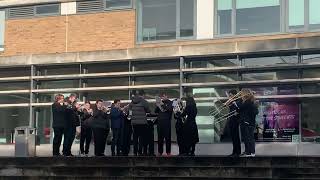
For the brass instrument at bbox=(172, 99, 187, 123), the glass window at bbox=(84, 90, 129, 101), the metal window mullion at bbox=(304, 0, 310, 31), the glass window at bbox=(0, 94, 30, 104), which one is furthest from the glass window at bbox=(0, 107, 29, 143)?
the metal window mullion at bbox=(304, 0, 310, 31)

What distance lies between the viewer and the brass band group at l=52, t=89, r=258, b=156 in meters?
15.2

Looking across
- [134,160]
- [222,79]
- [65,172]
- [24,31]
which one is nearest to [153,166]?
[134,160]

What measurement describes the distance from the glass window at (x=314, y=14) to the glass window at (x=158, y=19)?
4219mm

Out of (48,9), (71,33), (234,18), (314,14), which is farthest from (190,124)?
(48,9)

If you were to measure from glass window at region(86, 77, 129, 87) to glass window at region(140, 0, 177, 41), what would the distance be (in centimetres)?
153

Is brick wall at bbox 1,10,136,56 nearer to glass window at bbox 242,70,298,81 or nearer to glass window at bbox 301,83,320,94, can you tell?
glass window at bbox 242,70,298,81

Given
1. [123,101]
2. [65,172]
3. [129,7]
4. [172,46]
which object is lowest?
[65,172]

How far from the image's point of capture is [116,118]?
16016 millimetres

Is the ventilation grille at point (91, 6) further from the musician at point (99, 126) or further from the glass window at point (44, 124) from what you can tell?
the musician at point (99, 126)

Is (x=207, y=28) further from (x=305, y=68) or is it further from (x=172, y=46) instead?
(x=305, y=68)

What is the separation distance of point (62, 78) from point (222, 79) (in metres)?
5.62

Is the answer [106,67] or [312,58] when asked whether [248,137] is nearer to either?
[312,58]

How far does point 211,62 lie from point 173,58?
1218 millimetres

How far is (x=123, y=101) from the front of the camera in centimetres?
1995
